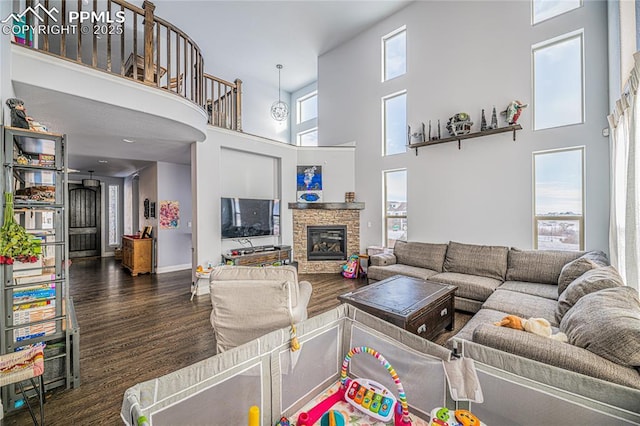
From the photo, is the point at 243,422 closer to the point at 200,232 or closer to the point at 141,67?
the point at 200,232

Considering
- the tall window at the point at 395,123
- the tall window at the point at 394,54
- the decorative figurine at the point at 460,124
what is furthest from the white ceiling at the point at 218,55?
the decorative figurine at the point at 460,124

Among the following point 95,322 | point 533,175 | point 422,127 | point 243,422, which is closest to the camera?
point 243,422

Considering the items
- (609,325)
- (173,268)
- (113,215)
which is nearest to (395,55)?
(609,325)

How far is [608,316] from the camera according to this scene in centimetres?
152

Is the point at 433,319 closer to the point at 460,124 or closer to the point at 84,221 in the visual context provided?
the point at 460,124

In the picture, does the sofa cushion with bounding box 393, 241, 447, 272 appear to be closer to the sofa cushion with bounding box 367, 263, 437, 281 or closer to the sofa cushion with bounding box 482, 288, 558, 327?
the sofa cushion with bounding box 367, 263, 437, 281

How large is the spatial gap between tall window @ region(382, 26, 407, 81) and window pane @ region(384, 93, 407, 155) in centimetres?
55

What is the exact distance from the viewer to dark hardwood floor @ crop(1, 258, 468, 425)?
202cm

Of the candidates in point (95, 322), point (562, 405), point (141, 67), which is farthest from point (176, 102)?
point (562, 405)

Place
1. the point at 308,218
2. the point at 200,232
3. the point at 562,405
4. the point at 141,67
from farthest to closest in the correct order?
1. the point at 308,218
2. the point at 200,232
3. the point at 141,67
4. the point at 562,405

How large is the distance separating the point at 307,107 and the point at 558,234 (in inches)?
290

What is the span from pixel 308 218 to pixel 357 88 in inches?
130

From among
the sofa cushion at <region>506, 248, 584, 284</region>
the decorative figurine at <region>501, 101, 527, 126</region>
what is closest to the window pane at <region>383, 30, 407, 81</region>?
the decorative figurine at <region>501, 101, 527, 126</region>

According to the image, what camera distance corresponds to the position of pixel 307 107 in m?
8.92
